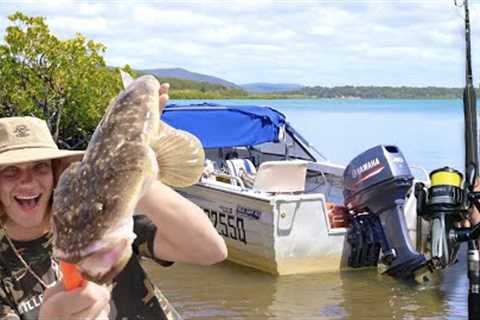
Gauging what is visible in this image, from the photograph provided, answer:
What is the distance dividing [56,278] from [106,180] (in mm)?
1177

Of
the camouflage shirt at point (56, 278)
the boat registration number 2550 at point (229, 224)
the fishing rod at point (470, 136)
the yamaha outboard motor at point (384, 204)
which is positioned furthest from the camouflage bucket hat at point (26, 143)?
the boat registration number 2550 at point (229, 224)

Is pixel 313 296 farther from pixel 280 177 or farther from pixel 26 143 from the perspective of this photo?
pixel 26 143

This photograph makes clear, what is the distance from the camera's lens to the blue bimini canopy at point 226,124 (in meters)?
13.1

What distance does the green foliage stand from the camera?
73.9ft

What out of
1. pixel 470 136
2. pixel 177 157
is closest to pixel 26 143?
pixel 177 157

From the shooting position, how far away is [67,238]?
5.19 ft

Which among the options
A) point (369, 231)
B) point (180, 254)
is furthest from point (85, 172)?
point (369, 231)

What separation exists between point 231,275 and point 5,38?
1478 cm

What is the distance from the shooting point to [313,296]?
888 cm

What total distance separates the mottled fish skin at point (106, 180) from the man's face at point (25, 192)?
0.87m

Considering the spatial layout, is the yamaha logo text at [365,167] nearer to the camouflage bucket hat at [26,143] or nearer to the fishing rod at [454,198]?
the fishing rod at [454,198]

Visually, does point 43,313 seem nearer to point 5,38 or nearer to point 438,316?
point 438,316

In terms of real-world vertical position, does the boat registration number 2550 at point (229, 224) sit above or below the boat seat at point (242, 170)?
below

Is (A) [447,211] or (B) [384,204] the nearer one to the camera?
(A) [447,211]
